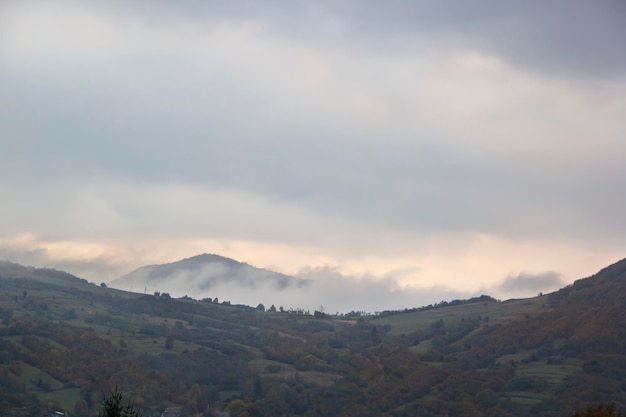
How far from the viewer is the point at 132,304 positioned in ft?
630

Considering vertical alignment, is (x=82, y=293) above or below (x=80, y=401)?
above

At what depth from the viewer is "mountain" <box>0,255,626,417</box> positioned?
124 meters

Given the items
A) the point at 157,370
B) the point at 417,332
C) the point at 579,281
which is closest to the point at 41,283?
the point at 157,370

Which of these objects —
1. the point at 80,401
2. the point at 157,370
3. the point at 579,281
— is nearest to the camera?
the point at 80,401

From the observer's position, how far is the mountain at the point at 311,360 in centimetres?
12369

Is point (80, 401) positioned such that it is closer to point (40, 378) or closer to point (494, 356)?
point (40, 378)

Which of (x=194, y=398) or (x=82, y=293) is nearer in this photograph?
(x=194, y=398)

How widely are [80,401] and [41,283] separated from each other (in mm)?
79900

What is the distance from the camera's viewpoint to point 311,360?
15800cm

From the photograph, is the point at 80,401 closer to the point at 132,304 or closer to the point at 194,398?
the point at 194,398

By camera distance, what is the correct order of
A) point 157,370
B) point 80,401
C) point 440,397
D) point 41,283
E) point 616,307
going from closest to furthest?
point 80,401 < point 440,397 < point 157,370 < point 616,307 < point 41,283

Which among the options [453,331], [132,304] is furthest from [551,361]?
[132,304]

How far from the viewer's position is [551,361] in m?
140

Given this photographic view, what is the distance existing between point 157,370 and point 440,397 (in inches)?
1660
